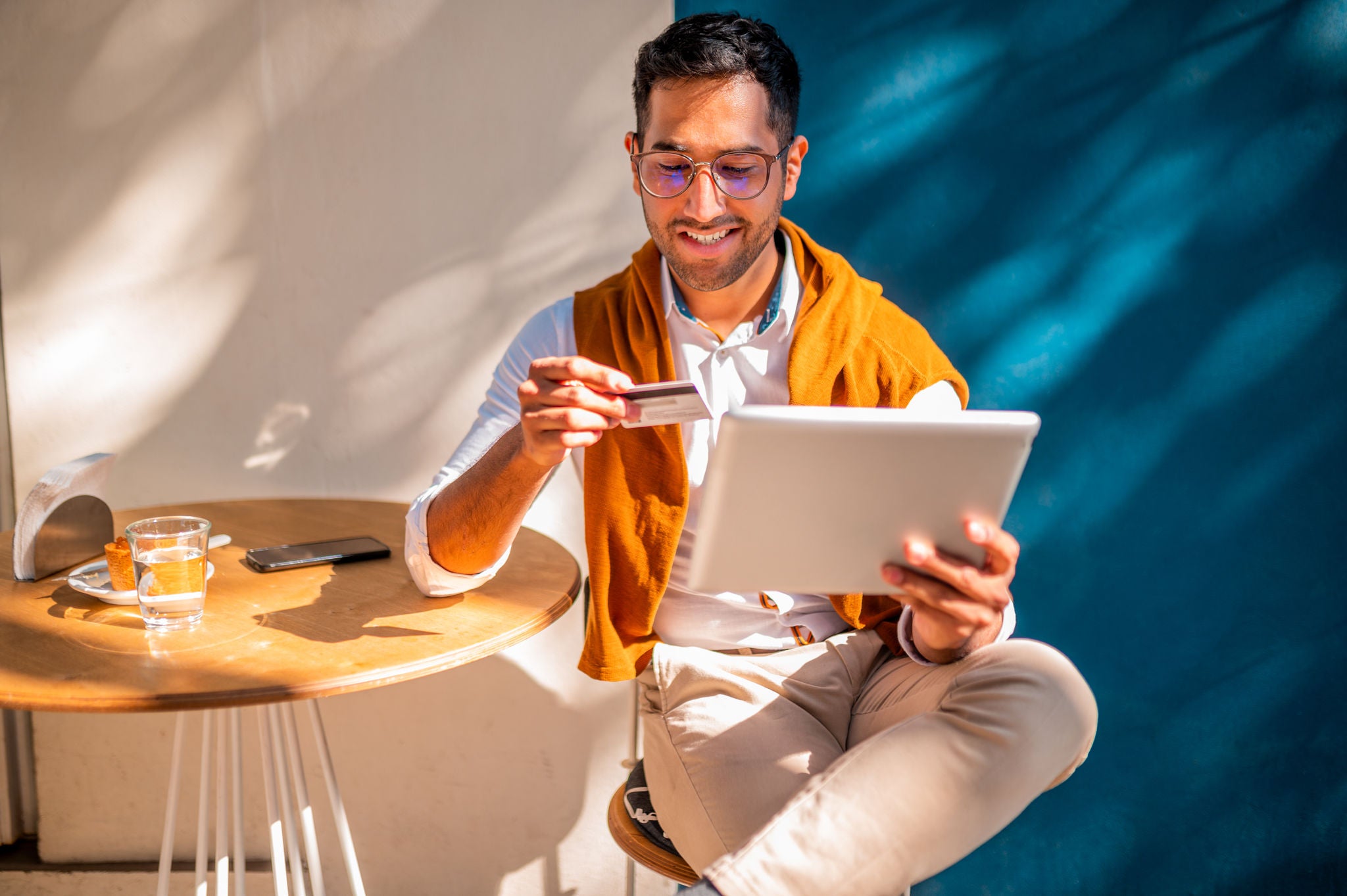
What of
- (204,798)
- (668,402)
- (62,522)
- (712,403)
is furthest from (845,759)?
(62,522)

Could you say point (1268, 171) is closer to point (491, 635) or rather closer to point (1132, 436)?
point (1132, 436)

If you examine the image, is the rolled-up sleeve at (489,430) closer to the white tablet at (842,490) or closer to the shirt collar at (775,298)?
the shirt collar at (775,298)

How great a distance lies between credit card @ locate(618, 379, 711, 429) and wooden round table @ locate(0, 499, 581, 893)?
0.38 meters

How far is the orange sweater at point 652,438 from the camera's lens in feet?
5.52

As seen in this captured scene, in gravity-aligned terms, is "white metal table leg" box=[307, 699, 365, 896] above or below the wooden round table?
below

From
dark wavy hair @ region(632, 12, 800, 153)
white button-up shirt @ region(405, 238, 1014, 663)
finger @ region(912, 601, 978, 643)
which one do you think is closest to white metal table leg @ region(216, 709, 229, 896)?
white button-up shirt @ region(405, 238, 1014, 663)

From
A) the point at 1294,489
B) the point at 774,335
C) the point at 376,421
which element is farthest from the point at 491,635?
the point at 1294,489

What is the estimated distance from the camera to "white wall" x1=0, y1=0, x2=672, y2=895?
2092 millimetres

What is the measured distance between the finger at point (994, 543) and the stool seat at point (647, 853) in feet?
2.20

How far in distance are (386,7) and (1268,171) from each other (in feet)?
6.12

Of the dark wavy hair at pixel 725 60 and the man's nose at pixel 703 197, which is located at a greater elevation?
the dark wavy hair at pixel 725 60

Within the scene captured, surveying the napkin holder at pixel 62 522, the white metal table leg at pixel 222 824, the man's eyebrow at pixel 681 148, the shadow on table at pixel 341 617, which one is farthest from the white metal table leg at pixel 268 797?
the man's eyebrow at pixel 681 148

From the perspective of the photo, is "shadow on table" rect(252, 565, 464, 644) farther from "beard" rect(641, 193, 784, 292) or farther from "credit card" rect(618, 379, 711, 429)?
"beard" rect(641, 193, 784, 292)

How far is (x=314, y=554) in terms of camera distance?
66.9 inches
